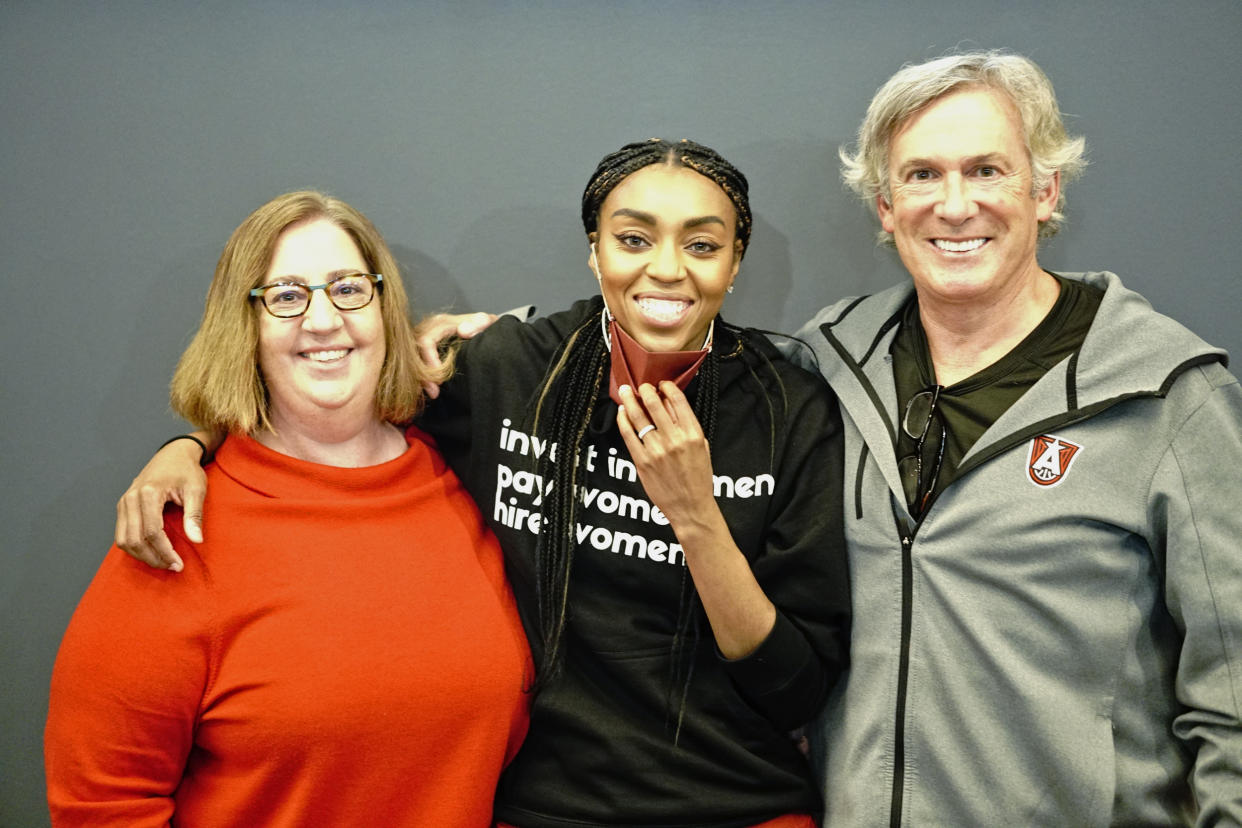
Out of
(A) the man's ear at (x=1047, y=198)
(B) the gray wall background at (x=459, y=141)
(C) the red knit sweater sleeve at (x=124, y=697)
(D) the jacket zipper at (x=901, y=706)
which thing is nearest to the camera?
(C) the red knit sweater sleeve at (x=124, y=697)

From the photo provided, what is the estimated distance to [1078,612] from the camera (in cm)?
148

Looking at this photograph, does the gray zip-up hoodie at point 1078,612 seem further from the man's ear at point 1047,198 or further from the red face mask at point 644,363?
the red face mask at point 644,363

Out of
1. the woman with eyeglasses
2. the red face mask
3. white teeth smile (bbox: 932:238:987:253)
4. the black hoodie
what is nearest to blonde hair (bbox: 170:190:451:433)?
the woman with eyeglasses

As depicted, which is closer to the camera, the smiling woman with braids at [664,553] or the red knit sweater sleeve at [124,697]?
the red knit sweater sleeve at [124,697]

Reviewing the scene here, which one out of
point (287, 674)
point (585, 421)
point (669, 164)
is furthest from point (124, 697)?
point (669, 164)

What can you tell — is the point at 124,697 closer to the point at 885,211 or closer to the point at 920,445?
the point at 920,445

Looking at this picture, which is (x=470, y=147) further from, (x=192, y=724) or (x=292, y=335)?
(x=192, y=724)

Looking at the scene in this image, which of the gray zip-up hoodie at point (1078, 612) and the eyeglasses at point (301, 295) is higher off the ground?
the eyeglasses at point (301, 295)

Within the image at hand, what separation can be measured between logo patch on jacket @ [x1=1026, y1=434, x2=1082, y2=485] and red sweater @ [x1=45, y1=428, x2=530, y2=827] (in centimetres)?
87

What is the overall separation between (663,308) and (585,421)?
24 cm

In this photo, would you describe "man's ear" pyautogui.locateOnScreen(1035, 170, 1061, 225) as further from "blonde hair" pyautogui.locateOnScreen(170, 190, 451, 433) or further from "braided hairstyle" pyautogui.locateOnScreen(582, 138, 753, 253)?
"blonde hair" pyautogui.locateOnScreen(170, 190, 451, 433)

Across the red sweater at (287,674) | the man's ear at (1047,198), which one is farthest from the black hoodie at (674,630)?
the man's ear at (1047,198)

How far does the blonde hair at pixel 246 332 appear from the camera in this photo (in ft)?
5.23

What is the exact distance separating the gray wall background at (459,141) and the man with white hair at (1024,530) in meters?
0.39
